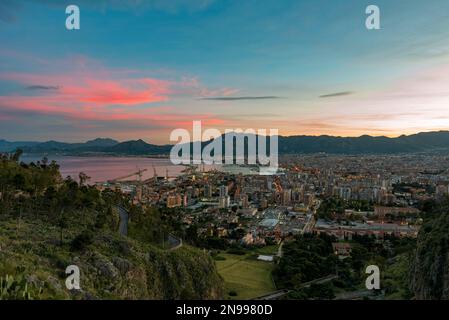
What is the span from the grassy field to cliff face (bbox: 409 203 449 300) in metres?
5.15

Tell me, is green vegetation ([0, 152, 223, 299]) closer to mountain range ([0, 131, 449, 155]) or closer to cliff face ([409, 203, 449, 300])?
cliff face ([409, 203, 449, 300])

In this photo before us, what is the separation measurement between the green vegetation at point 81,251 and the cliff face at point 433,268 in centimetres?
595

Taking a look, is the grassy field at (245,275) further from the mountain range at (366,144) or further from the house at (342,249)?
the mountain range at (366,144)

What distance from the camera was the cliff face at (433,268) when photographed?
31.4ft

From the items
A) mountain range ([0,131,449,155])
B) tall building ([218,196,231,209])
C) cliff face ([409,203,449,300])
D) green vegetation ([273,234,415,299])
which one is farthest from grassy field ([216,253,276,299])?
mountain range ([0,131,449,155])

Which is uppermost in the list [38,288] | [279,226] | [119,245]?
[38,288]

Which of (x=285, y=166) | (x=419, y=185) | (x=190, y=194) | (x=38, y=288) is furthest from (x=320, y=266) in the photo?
(x=285, y=166)

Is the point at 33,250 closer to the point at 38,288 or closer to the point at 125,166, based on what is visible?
the point at 38,288

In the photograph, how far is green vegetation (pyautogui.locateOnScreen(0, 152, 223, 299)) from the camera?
5913 millimetres

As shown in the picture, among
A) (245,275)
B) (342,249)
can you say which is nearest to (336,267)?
(342,249)
